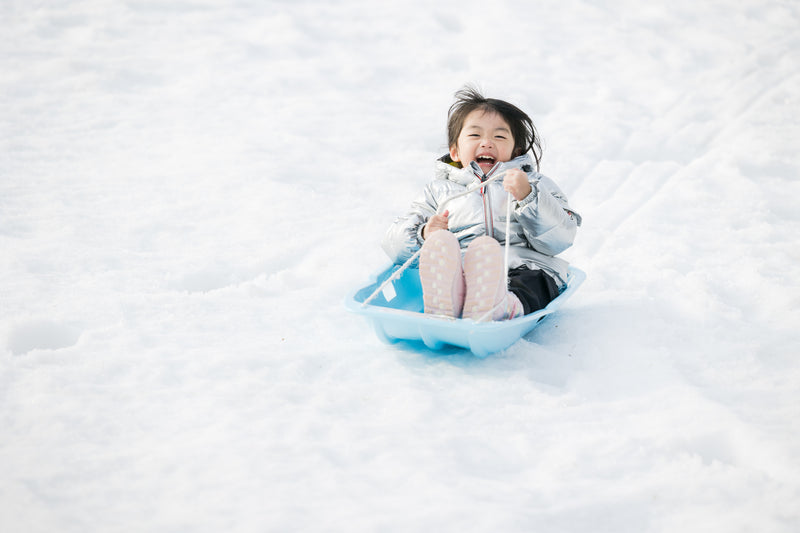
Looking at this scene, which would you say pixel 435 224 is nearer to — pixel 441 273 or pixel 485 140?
pixel 441 273

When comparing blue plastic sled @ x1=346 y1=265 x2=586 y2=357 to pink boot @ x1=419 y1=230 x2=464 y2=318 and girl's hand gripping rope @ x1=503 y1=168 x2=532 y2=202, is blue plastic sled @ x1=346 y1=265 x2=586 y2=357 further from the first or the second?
girl's hand gripping rope @ x1=503 y1=168 x2=532 y2=202

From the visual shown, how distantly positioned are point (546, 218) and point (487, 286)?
1.20 ft

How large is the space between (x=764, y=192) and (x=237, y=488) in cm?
280

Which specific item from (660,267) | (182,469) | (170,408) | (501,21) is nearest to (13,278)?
(170,408)

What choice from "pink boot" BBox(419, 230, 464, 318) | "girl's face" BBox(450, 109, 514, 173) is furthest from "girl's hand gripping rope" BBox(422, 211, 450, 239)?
"girl's face" BBox(450, 109, 514, 173)

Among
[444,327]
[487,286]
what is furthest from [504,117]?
[444,327]

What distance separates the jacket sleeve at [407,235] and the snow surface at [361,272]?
29cm

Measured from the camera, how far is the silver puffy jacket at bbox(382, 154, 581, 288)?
2275 mm

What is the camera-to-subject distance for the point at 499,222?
7.75 feet

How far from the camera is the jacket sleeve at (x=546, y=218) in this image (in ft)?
7.25

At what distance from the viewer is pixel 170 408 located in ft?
6.07

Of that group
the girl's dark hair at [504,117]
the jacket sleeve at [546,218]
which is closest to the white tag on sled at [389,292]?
the jacket sleeve at [546,218]

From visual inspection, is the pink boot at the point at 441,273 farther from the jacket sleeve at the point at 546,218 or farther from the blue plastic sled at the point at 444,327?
the jacket sleeve at the point at 546,218

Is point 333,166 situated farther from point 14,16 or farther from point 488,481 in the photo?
point 14,16
